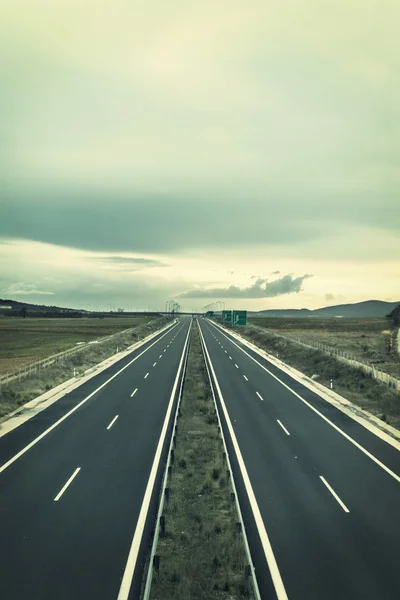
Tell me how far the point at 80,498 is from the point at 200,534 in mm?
4701

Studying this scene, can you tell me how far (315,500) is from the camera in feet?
49.2

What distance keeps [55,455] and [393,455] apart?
49.7 feet

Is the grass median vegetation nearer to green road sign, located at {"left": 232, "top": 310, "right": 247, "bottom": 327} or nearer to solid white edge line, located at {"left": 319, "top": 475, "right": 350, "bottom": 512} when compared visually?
solid white edge line, located at {"left": 319, "top": 475, "right": 350, "bottom": 512}

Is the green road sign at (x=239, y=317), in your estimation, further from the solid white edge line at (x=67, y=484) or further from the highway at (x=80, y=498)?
the solid white edge line at (x=67, y=484)

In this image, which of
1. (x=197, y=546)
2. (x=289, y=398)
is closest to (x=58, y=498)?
(x=197, y=546)

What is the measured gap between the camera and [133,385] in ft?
118

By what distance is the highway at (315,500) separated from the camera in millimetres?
10742

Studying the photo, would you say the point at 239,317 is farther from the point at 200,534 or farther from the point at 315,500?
the point at 200,534

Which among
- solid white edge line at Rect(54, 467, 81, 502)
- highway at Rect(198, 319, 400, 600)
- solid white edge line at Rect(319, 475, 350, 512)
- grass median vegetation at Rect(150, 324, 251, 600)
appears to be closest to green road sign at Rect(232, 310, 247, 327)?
highway at Rect(198, 319, 400, 600)

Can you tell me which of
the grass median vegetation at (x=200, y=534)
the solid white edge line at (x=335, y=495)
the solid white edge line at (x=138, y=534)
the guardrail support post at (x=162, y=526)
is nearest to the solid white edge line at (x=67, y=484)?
the solid white edge line at (x=138, y=534)

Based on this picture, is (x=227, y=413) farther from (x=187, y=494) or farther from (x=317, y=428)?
(x=187, y=494)

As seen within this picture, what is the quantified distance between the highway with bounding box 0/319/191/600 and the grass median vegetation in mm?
675

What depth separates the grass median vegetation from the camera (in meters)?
10.3

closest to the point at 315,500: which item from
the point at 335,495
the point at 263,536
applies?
the point at 335,495
